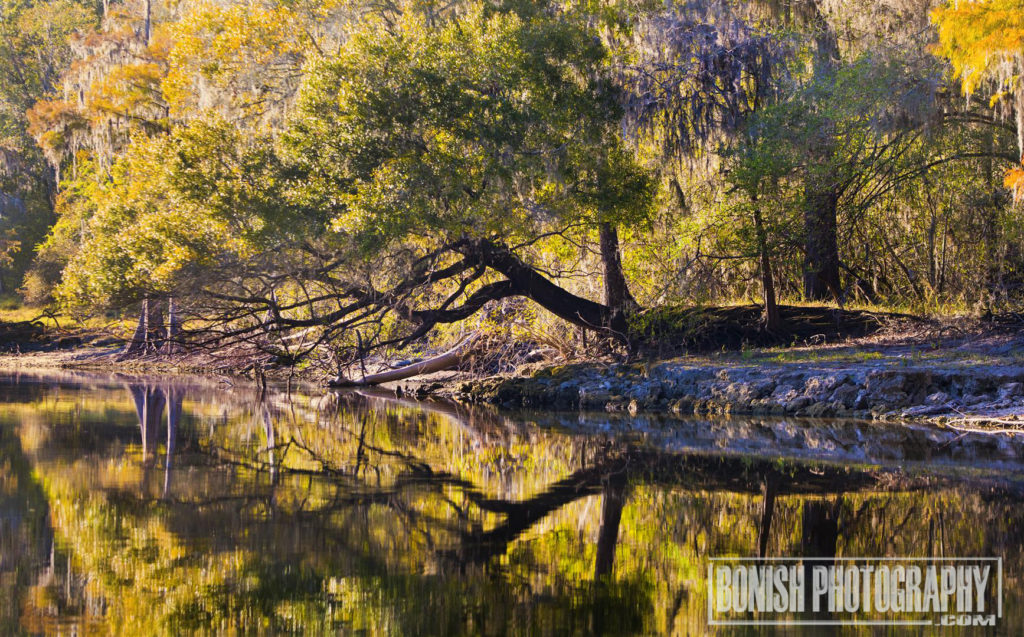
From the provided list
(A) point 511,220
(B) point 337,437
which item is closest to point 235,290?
(A) point 511,220

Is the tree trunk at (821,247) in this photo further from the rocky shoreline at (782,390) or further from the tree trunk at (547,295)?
the tree trunk at (547,295)

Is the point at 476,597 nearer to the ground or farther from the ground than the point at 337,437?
nearer to the ground

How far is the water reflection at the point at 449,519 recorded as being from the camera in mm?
5164

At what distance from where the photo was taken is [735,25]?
59.6 feet

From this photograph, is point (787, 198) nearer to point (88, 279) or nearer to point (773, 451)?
point (773, 451)

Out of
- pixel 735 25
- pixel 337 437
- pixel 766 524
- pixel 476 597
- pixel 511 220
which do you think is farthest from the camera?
pixel 735 25

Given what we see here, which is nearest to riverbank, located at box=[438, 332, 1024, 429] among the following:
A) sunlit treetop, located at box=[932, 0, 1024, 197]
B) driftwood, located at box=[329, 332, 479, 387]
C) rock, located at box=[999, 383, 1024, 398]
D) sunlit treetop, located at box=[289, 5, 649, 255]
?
rock, located at box=[999, 383, 1024, 398]

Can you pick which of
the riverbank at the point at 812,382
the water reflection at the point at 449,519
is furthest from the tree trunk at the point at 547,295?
the water reflection at the point at 449,519

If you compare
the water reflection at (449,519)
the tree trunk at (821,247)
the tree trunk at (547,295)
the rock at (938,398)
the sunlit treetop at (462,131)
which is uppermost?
the sunlit treetop at (462,131)

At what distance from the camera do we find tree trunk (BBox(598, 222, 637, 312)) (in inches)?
761

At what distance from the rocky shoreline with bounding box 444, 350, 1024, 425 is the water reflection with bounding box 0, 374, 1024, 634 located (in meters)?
1.42

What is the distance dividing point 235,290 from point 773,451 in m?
10.8

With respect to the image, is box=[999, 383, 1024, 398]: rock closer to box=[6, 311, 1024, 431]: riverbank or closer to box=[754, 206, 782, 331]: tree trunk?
box=[6, 311, 1024, 431]: riverbank

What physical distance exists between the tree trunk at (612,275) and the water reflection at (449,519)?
6.43 m
